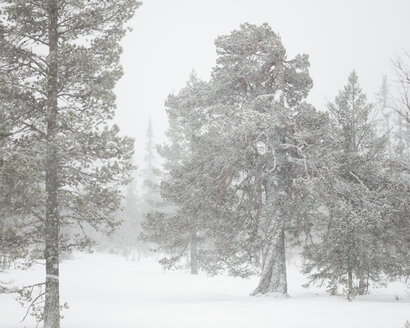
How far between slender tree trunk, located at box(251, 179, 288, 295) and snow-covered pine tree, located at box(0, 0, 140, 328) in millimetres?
7589

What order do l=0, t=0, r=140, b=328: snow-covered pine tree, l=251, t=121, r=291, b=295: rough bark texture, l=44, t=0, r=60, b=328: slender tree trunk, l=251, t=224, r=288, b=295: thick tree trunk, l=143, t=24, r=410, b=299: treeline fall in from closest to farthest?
1. l=44, t=0, r=60, b=328: slender tree trunk
2. l=0, t=0, r=140, b=328: snow-covered pine tree
3. l=143, t=24, r=410, b=299: treeline
4. l=251, t=121, r=291, b=295: rough bark texture
5. l=251, t=224, r=288, b=295: thick tree trunk

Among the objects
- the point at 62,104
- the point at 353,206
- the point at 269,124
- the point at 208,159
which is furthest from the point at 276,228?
the point at 62,104

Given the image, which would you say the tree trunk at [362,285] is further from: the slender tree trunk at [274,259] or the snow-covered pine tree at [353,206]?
the slender tree trunk at [274,259]

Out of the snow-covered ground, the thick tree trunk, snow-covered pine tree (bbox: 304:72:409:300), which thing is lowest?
the snow-covered ground

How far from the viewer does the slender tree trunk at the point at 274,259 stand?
16.3m

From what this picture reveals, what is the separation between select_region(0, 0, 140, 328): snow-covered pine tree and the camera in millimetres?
10070

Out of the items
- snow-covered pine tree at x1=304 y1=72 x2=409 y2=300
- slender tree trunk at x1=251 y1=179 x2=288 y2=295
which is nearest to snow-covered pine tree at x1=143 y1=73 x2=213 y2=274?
slender tree trunk at x1=251 y1=179 x2=288 y2=295

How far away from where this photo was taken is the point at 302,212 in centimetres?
1659

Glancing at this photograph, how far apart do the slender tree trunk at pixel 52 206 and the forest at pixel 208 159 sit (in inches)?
1.3

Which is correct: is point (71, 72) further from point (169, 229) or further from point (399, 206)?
point (399, 206)

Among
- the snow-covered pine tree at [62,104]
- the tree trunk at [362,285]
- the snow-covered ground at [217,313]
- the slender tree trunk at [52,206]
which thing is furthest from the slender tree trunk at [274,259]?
the slender tree trunk at [52,206]

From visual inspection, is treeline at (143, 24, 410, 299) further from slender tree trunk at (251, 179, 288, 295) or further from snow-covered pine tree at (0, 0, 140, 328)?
snow-covered pine tree at (0, 0, 140, 328)

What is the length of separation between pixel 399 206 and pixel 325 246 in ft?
9.85

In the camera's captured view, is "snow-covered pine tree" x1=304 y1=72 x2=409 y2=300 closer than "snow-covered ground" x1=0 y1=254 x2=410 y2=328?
No
